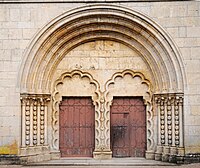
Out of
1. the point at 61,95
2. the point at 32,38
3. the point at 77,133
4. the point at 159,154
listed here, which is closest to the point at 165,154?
the point at 159,154

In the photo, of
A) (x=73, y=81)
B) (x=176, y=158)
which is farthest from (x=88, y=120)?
(x=176, y=158)

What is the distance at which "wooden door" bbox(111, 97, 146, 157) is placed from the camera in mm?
11031

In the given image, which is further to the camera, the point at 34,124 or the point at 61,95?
the point at 61,95

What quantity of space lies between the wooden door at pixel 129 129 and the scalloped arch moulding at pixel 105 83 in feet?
0.64

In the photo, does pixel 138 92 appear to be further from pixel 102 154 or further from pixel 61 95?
pixel 61 95

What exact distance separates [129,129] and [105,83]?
1.30 meters

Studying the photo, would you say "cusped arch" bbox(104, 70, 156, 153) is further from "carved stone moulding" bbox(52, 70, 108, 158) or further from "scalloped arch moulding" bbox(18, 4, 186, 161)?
"carved stone moulding" bbox(52, 70, 108, 158)

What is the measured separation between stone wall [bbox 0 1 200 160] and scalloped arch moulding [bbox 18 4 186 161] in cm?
14

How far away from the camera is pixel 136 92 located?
11.0 meters

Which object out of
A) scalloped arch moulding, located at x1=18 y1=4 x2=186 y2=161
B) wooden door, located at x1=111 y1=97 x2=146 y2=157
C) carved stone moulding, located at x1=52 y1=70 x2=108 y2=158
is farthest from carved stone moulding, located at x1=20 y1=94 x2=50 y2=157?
wooden door, located at x1=111 y1=97 x2=146 y2=157

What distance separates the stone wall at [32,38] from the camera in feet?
32.8

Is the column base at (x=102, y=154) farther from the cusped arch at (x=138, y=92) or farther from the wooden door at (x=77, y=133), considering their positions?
the cusped arch at (x=138, y=92)

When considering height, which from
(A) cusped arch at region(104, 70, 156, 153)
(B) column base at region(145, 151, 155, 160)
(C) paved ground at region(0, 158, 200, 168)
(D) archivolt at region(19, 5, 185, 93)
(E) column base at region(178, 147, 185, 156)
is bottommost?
(C) paved ground at region(0, 158, 200, 168)

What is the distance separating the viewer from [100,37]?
11.0 meters
